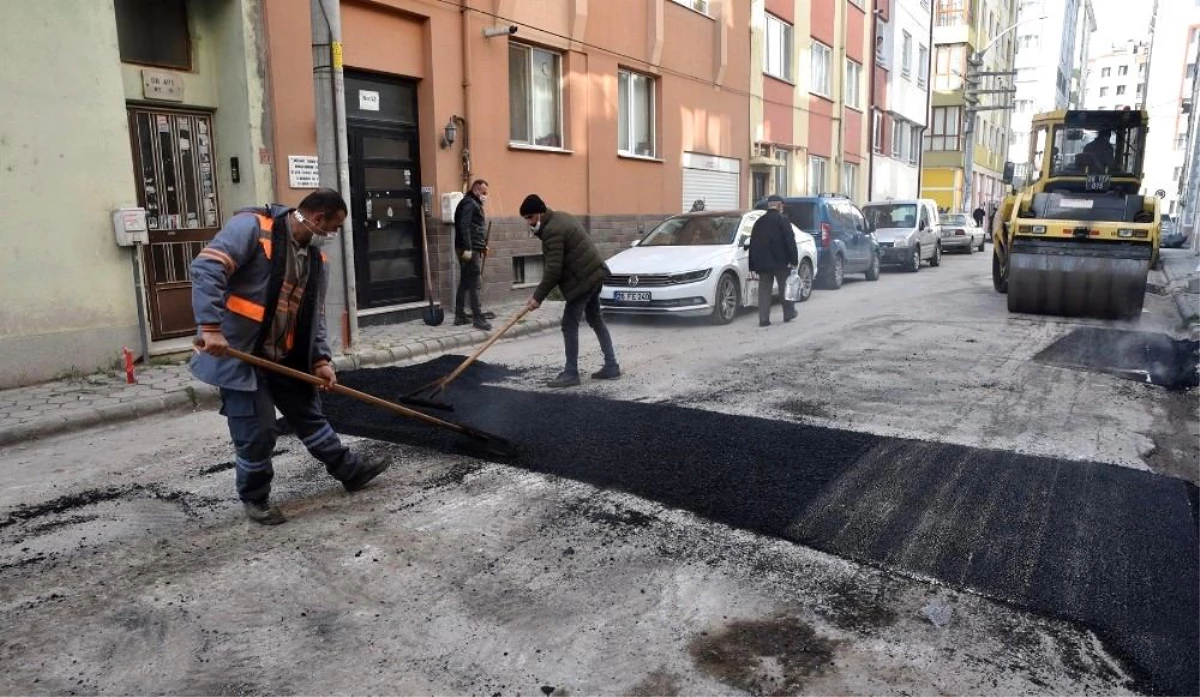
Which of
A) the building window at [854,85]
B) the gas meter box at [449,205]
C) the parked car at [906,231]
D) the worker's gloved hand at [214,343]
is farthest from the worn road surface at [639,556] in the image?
the building window at [854,85]

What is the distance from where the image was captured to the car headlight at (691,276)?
36.6 feet

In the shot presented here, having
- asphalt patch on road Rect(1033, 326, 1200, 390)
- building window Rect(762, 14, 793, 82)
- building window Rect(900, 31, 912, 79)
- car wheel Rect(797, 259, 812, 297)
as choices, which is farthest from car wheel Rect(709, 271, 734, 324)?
building window Rect(900, 31, 912, 79)

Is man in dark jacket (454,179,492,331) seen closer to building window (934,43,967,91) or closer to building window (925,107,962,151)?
building window (934,43,967,91)

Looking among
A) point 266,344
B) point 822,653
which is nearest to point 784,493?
point 822,653

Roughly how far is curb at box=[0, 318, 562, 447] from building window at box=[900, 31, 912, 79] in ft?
99.5

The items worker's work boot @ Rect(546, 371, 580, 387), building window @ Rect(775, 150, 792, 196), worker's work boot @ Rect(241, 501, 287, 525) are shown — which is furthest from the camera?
building window @ Rect(775, 150, 792, 196)

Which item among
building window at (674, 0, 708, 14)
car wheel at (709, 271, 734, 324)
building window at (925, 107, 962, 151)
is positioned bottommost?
car wheel at (709, 271, 734, 324)

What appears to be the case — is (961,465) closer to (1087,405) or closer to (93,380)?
(1087,405)

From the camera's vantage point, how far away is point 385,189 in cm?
1172

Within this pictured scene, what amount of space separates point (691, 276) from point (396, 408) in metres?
6.75

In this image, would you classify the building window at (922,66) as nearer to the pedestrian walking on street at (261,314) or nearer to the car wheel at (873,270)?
the car wheel at (873,270)

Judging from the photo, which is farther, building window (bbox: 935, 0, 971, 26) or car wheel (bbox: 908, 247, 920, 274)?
building window (bbox: 935, 0, 971, 26)

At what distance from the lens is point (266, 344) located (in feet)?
14.4

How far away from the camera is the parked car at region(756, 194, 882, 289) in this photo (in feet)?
51.9
